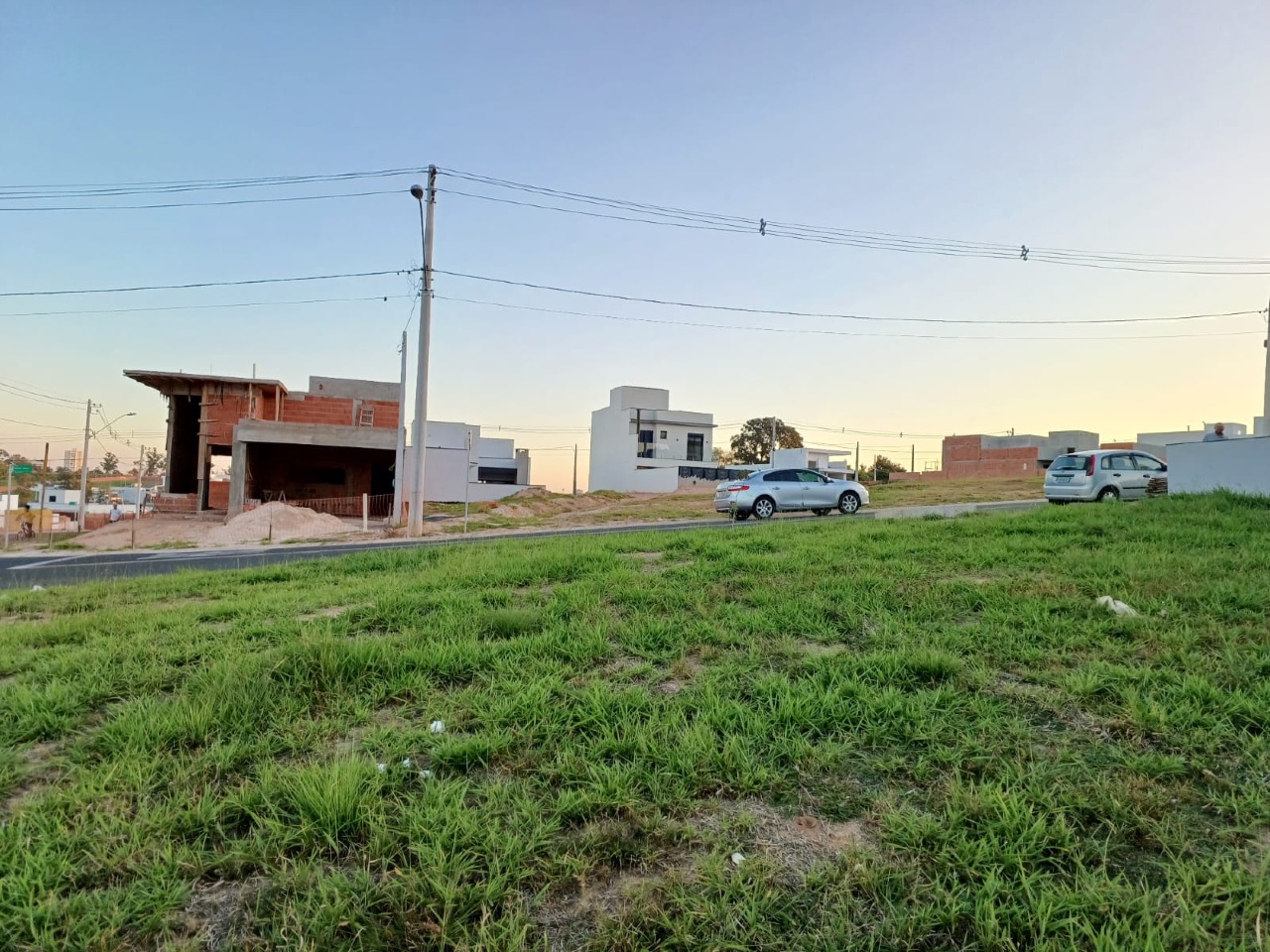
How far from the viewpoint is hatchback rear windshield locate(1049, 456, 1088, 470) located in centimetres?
1591

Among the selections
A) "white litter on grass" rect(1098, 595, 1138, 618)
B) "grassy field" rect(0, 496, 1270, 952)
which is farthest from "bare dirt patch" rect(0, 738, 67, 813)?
"white litter on grass" rect(1098, 595, 1138, 618)

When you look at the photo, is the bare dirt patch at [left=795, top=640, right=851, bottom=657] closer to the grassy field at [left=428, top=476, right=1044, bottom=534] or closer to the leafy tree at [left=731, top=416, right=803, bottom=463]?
the grassy field at [left=428, top=476, right=1044, bottom=534]

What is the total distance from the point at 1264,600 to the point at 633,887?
5.25 m

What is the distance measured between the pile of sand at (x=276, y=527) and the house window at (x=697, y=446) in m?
42.2

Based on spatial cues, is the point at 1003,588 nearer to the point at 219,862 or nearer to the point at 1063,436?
→ the point at 219,862

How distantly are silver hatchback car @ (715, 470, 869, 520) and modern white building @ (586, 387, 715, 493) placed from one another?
1508 inches

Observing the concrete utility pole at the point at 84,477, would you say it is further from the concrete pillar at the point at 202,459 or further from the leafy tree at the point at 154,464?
the leafy tree at the point at 154,464

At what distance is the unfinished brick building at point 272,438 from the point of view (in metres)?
27.7

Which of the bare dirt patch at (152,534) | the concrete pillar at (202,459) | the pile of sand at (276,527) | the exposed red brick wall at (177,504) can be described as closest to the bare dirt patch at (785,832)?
the pile of sand at (276,527)

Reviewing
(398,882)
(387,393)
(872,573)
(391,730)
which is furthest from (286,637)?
(387,393)

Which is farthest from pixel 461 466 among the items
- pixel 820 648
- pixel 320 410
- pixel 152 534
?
pixel 820 648

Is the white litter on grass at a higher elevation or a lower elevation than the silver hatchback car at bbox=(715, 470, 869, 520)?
lower

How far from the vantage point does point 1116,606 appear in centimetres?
461

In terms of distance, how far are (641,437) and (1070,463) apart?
46.2 metres
